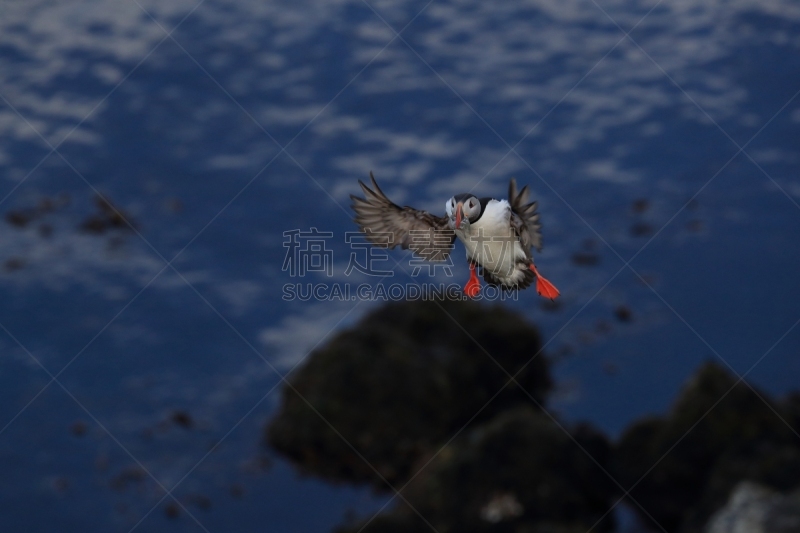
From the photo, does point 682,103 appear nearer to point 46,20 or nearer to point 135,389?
point 135,389

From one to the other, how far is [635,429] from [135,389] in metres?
8.27

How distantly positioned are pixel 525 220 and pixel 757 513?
4.39 m

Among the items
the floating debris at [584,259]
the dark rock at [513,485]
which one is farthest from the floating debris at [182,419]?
the floating debris at [584,259]

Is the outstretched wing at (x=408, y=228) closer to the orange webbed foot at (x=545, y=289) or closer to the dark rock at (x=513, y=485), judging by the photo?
the orange webbed foot at (x=545, y=289)

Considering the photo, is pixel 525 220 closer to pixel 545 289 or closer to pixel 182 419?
pixel 545 289

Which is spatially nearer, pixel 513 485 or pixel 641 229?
pixel 513 485

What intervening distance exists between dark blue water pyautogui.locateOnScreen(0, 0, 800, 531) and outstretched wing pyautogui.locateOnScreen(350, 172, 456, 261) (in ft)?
26.2

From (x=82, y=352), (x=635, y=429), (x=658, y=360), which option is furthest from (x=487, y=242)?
(x=82, y=352)

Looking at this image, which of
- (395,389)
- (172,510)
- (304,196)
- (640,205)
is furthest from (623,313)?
(172,510)

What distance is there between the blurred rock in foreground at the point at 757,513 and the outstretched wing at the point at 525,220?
4001 mm

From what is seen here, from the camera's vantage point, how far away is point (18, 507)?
14.2 metres

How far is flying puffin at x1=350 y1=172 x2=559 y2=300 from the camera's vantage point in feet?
18.0

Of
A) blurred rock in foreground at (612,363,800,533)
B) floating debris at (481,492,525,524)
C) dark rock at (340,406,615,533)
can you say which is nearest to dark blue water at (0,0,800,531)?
dark rock at (340,406,615,533)

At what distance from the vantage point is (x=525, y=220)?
5629 millimetres
